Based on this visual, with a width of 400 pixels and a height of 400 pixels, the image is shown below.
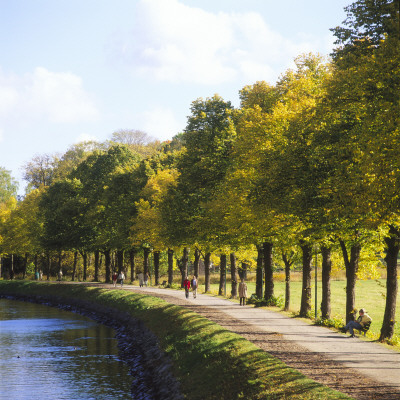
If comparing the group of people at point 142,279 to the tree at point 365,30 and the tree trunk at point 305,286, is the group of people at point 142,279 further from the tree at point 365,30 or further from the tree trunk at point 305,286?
the tree at point 365,30

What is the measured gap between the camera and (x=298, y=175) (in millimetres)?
26250

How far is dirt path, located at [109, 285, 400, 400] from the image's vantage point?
15.8 metres

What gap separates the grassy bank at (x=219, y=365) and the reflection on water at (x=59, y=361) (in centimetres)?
296

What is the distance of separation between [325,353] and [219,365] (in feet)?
13.0

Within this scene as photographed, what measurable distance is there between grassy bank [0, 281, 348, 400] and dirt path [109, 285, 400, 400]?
0.84 m

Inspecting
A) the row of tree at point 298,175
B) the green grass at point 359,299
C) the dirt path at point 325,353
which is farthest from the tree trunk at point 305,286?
the green grass at point 359,299

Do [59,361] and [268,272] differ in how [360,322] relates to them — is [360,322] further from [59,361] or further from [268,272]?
[59,361]

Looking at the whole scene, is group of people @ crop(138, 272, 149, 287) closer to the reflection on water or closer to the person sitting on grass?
the reflection on water

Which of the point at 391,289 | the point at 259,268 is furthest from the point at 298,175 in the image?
the point at 259,268

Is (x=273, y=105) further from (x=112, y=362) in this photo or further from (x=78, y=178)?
(x=78, y=178)

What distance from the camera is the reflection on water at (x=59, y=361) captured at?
24281 mm

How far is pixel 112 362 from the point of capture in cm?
3091

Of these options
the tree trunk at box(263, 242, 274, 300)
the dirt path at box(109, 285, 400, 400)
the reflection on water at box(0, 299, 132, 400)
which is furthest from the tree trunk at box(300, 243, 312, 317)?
the reflection on water at box(0, 299, 132, 400)

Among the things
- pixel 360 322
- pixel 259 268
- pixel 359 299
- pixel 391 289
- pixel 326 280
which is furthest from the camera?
pixel 359 299
